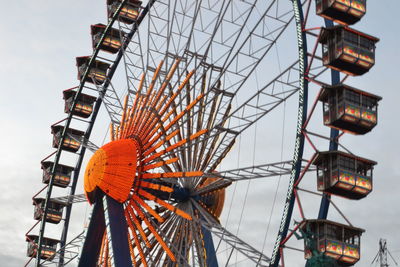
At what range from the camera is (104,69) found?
36.4 m

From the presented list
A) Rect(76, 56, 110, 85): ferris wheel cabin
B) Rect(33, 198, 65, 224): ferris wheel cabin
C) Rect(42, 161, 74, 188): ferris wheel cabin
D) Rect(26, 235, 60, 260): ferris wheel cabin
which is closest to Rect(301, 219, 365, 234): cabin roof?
Rect(76, 56, 110, 85): ferris wheel cabin

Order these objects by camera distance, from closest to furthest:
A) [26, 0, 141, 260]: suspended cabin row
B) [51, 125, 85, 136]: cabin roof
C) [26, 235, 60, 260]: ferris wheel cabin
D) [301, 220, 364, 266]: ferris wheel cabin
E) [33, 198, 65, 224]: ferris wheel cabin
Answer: [301, 220, 364, 266]: ferris wheel cabin < [26, 0, 141, 260]: suspended cabin row < [33, 198, 65, 224]: ferris wheel cabin < [51, 125, 85, 136]: cabin roof < [26, 235, 60, 260]: ferris wheel cabin

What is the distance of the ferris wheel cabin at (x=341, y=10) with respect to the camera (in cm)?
2462

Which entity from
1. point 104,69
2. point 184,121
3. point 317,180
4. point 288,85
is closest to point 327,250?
point 317,180

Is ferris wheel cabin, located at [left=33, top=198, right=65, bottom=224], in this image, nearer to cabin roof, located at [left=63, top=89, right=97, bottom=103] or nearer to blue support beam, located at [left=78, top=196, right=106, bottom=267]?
cabin roof, located at [left=63, top=89, right=97, bottom=103]

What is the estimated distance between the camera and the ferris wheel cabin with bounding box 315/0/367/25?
2462 cm

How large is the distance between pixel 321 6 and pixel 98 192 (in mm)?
10153

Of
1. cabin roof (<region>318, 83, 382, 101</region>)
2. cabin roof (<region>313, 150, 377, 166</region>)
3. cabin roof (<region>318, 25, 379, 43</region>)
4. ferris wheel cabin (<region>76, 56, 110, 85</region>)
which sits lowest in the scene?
cabin roof (<region>313, 150, 377, 166</region>)

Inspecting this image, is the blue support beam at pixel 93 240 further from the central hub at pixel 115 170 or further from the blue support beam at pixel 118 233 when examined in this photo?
the blue support beam at pixel 118 233

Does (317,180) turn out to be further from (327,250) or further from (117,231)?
(117,231)

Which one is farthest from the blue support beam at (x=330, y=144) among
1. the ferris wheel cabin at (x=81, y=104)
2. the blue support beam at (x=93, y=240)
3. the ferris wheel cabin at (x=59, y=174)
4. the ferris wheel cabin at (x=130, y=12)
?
the ferris wheel cabin at (x=59, y=174)

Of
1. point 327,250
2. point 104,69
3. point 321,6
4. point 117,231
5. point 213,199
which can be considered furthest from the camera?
point 104,69

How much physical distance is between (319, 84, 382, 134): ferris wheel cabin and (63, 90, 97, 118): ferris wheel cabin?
53.9ft

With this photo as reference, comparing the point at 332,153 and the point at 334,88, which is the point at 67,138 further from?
the point at 332,153
